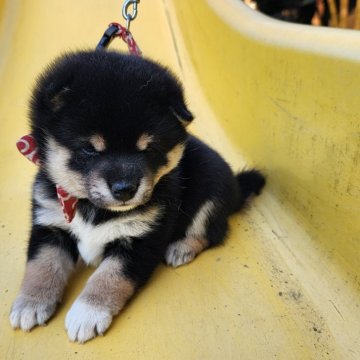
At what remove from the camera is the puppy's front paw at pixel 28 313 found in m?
1.62

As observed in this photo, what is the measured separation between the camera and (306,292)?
1.84 meters

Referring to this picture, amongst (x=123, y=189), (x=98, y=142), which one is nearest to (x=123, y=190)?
(x=123, y=189)

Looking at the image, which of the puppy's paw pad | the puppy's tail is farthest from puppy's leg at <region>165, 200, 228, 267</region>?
the puppy's tail

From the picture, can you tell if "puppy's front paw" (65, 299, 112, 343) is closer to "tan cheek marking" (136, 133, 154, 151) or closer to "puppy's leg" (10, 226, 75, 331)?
"puppy's leg" (10, 226, 75, 331)

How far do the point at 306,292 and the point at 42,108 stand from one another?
1235 millimetres

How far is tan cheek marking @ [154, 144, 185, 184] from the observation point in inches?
67.2

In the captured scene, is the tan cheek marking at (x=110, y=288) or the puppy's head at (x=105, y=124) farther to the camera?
the tan cheek marking at (x=110, y=288)

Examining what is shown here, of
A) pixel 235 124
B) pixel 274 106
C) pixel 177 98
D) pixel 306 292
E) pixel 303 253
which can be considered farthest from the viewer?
pixel 235 124

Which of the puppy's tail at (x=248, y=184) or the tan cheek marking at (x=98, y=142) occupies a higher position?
the tan cheek marking at (x=98, y=142)

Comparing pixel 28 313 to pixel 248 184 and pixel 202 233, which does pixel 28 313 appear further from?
pixel 248 184

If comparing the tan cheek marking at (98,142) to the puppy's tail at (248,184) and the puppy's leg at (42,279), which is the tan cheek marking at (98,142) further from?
the puppy's tail at (248,184)

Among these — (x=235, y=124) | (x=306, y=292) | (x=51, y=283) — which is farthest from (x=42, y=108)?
(x=235, y=124)

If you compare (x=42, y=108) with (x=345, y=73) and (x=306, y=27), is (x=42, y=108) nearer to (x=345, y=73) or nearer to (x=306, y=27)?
(x=345, y=73)

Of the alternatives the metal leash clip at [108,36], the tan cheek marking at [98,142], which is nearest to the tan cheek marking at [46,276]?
the tan cheek marking at [98,142]
